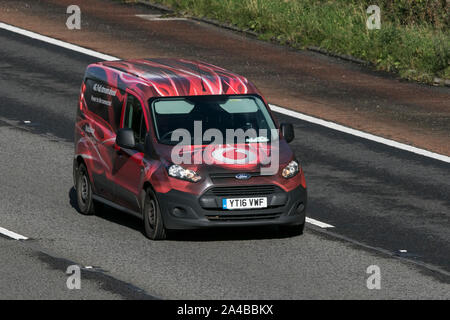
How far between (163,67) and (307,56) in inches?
519

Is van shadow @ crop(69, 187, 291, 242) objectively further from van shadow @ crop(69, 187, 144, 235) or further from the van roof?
the van roof

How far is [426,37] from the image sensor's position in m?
30.8

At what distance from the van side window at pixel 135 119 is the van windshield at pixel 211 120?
0.22 metres

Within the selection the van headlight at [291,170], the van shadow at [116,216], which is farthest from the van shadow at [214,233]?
the van headlight at [291,170]

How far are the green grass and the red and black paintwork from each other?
11.8 meters

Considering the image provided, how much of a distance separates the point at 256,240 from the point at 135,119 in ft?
7.37

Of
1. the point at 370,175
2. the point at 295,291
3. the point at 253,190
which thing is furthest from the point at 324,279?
the point at 370,175

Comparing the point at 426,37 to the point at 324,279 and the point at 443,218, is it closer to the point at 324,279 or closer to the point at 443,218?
the point at 443,218

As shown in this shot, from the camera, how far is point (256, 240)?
17078mm

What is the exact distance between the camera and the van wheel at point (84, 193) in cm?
1855
